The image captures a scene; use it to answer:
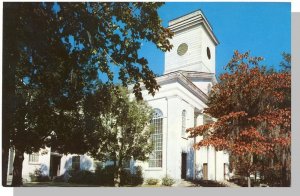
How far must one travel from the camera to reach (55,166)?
27.8ft

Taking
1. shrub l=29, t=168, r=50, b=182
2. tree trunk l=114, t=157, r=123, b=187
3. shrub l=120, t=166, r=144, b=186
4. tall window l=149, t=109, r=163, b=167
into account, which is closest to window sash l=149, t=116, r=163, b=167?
tall window l=149, t=109, r=163, b=167

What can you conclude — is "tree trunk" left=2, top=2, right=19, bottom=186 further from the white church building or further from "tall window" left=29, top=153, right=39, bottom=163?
"tall window" left=29, top=153, right=39, bottom=163

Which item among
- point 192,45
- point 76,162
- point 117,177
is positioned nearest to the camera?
point 117,177

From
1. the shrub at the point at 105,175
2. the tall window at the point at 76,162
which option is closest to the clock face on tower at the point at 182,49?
the shrub at the point at 105,175

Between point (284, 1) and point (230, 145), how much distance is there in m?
3.27

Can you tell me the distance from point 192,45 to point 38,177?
4.62 meters

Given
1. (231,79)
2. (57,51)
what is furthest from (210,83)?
(57,51)

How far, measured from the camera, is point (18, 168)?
26.2 ft

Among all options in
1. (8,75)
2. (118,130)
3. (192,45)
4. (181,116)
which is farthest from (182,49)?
(8,75)

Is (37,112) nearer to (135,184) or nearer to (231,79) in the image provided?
(135,184)

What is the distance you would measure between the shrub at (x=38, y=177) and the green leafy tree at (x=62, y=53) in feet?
2.00

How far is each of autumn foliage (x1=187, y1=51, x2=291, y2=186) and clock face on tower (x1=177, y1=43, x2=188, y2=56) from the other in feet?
3.40

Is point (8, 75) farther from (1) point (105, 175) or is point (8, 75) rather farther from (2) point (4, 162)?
(1) point (105, 175)

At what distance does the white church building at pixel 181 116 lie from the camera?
8039 millimetres
